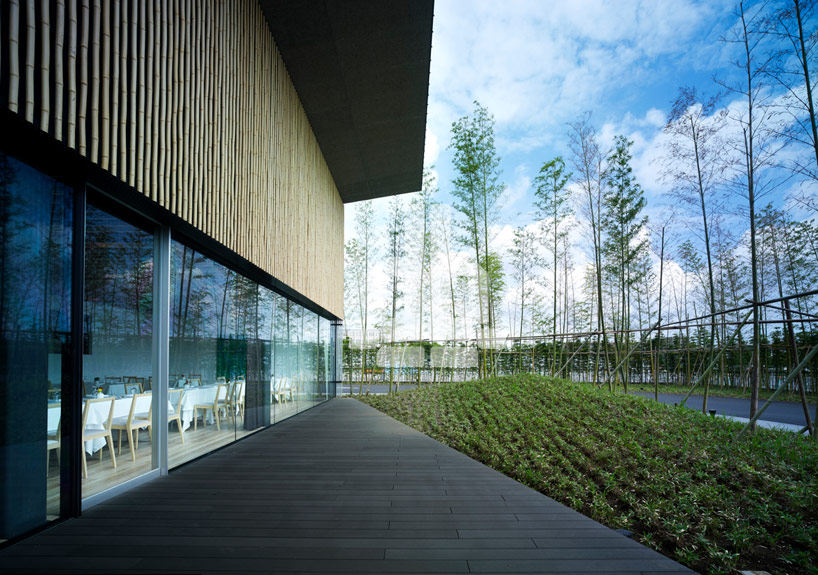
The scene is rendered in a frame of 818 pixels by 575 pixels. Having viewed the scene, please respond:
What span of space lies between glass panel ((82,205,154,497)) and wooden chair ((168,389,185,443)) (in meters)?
0.26

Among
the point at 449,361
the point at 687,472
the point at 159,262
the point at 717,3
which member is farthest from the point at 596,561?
the point at 449,361

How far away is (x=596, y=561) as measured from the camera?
80.4 inches

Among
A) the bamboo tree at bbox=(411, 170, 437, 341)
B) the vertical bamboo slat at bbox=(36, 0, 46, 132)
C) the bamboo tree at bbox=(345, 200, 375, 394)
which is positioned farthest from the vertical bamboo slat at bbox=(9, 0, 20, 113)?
the bamboo tree at bbox=(345, 200, 375, 394)

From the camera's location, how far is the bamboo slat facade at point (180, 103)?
84.1 inches

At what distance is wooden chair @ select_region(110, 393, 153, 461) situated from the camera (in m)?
3.16

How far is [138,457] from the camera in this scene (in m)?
3.37

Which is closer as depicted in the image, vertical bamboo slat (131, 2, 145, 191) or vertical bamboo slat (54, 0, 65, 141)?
vertical bamboo slat (54, 0, 65, 141)

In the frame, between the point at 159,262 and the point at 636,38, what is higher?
the point at 636,38

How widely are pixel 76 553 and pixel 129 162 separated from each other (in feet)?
7.63

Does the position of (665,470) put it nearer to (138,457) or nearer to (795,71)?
(138,457)

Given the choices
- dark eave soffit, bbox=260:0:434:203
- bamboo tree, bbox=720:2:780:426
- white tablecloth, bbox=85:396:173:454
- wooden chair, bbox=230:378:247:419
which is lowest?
wooden chair, bbox=230:378:247:419

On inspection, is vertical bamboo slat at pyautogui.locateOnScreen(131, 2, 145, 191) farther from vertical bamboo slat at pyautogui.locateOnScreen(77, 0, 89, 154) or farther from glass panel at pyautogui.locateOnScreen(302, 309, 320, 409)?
glass panel at pyautogui.locateOnScreen(302, 309, 320, 409)

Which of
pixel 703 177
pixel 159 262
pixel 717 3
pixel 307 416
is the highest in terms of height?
pixel 717 3

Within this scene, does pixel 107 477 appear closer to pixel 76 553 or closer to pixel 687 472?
pixel 76 553
